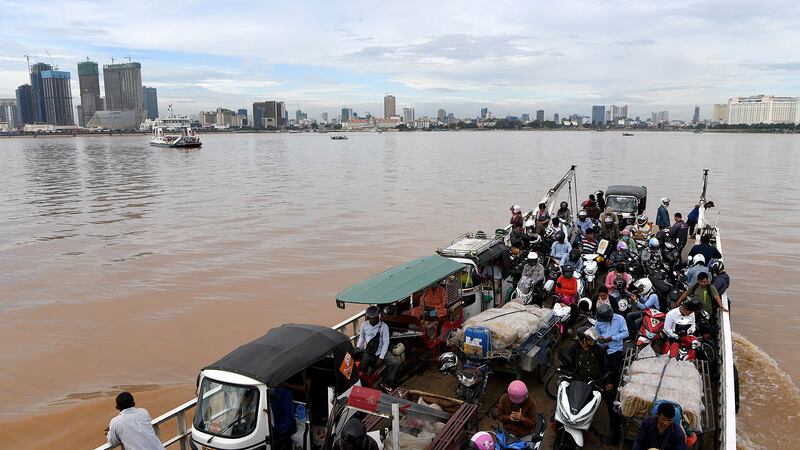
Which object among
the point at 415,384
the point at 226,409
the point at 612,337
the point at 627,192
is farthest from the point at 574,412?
the point at 627,192

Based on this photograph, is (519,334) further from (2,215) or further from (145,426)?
(2,215)

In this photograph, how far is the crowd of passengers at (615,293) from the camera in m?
6.20

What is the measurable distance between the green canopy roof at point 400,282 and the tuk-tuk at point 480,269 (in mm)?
828

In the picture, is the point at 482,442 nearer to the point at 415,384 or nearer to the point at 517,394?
the point at 517,394

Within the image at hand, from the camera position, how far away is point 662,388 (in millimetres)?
6199

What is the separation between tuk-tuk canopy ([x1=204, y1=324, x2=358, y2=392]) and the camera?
6030mm

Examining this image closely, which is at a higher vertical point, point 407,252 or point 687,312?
point 687,312

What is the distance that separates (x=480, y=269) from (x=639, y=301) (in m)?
2.89

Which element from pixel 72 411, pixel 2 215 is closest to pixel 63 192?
pixel 2 215

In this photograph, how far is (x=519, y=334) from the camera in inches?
308

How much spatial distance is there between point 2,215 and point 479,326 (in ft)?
117

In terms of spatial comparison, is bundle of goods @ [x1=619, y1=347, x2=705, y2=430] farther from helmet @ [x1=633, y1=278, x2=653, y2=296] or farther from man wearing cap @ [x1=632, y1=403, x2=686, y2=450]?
helmet @ [x1=633, y1=278, x2=653, y2=296]

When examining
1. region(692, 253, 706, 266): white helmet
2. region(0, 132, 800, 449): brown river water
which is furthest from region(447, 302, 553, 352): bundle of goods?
region(0, 132, 800, 449): brown river water

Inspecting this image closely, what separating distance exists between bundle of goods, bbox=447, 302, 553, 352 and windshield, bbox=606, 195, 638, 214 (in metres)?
12.8
